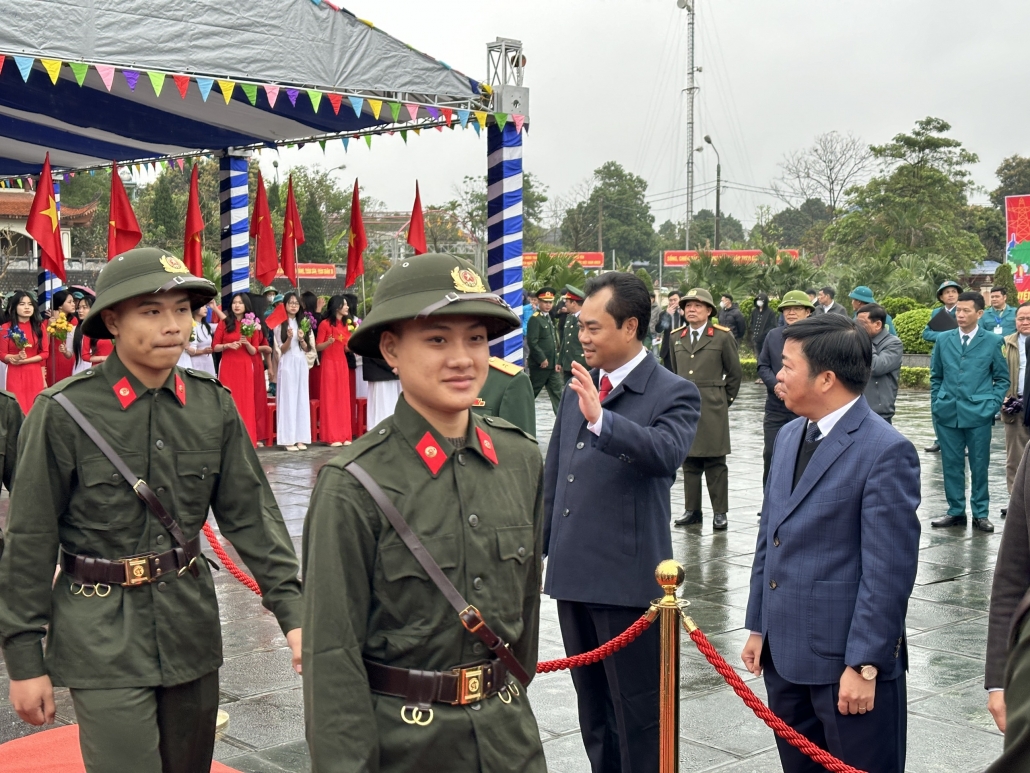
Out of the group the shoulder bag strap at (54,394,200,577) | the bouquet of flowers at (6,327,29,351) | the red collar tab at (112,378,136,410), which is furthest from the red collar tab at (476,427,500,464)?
the bouquet of flowers at (6,327,29,351)

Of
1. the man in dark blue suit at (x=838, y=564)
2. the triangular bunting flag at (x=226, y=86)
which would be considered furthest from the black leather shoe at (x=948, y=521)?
the triangular bunting flag at (x=226, y=86)

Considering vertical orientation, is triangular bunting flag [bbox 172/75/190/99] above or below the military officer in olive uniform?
above

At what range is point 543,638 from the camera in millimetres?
6000

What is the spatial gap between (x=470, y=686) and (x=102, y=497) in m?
1.37

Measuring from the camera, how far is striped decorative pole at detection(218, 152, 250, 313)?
15227 mm

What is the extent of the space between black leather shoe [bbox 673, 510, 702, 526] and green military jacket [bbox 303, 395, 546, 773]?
6739mm

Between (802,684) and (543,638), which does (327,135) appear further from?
(802,684)

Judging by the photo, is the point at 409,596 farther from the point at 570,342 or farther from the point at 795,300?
the point at 570,342

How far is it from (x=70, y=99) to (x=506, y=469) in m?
11.5

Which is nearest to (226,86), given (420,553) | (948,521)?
(948,521)

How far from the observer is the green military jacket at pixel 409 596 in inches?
83.9

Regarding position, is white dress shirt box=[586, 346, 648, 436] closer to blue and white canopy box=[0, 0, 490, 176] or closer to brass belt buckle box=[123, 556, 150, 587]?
brass belt buckle box=[123, 556, 150, 587]

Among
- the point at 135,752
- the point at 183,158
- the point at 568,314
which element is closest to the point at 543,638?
the point at 135,752

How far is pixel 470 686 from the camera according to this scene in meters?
2.26
